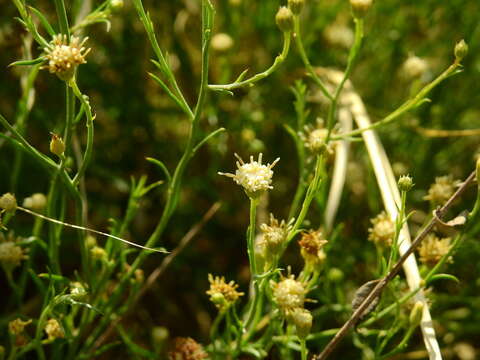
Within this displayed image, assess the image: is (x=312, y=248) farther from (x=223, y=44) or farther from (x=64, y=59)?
(x=223, y=44)

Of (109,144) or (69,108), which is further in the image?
(109,144)

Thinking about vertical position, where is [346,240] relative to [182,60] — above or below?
below

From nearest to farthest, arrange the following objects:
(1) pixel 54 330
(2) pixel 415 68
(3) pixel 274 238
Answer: (3) pixel 274 238
(1) pixel 54 330
(2) pixel 415 68

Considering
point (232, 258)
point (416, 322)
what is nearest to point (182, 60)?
point (232, 258)

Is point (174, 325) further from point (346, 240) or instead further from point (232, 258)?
point (346, 240)

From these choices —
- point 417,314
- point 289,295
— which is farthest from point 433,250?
point 289,295

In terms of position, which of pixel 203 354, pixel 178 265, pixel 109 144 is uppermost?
pixel 109 144

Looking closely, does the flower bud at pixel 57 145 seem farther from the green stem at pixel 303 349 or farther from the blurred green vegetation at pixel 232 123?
the blurred green vegetation at pixel 232 123
